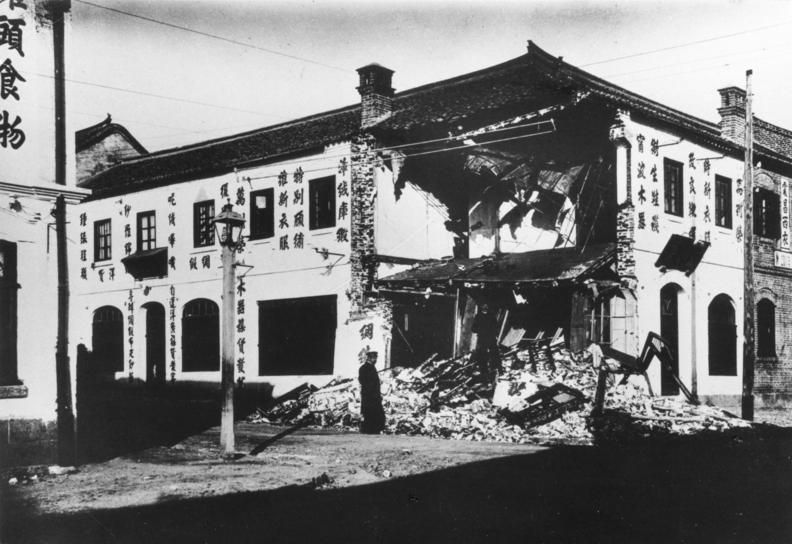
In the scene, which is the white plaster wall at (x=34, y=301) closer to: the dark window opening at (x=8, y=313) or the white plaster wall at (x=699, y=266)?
the dark window opening at (x=8, y=313)

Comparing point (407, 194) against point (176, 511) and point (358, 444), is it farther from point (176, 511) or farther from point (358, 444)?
point (176, 511)

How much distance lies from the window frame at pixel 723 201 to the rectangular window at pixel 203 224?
12.5 metres

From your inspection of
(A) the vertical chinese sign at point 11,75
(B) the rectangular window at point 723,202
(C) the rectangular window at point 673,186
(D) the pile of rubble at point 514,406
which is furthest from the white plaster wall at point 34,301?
(B) the rectangular window at point 723,202

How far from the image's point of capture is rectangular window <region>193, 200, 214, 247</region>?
2016cm

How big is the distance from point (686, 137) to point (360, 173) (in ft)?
25.7

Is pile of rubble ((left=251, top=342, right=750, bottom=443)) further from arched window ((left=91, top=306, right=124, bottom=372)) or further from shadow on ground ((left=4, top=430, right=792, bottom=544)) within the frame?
arched window ((left=91, top=306, right=124, bottom=372))

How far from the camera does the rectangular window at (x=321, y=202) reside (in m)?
19.8

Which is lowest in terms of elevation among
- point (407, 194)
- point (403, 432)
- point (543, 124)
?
point (403, 432)

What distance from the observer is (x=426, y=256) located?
20.9m

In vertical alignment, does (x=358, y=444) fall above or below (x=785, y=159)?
below

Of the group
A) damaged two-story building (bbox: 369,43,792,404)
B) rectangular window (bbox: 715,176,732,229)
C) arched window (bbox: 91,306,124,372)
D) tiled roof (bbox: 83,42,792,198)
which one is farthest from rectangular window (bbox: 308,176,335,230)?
rectangular window (bbox: 715,176,732,229)

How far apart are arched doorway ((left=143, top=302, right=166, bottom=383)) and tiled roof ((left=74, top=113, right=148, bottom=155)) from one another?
34.7 ft

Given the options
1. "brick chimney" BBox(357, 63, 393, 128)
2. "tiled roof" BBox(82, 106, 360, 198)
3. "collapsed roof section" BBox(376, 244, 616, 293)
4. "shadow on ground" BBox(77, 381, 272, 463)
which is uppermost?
"brick chimney" BBox(357, 63, 393, 128)

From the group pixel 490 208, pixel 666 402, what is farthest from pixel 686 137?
pixel 666 402
